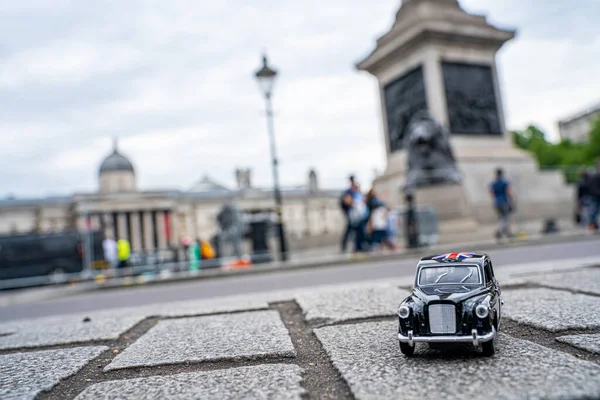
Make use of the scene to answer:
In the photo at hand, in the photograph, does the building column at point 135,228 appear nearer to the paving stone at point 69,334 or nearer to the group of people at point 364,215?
the group of people at point 364,215

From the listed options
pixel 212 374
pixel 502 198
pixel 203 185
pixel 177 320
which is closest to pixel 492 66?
pixel 502 198

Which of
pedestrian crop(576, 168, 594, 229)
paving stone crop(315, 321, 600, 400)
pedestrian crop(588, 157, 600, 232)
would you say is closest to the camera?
paving stone crop(315, 321, 600, 400)

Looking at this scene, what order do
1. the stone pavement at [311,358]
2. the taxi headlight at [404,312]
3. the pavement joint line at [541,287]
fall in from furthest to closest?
1. the pavement joint line at [541,287]
2. the taxi headlight at [404,312]
3. the stone pavement at [311,358]

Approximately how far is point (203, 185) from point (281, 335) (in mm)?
78178

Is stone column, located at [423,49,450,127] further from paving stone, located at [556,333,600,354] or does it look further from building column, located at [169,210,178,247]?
building column, located at [169,210,178,247]

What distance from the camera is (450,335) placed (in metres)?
2.24

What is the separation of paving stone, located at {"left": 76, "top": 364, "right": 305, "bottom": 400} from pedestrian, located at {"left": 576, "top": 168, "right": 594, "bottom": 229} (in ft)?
44.1

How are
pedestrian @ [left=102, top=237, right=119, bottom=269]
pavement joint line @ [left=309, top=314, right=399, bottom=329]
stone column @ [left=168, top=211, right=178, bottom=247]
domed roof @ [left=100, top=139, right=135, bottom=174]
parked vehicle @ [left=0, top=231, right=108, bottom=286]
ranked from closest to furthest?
pavement joint line @ [left=309, top=314, right=399, bottom=329] < pedestrian @ [left=102, top=237, right=119, bottom=269] < parked vehicle @ [left=0, top=231, right=108, bottom=286] < stone column @ [left=168, top=211, right=178, bottom=247] < domed roof @ [left=100, top=139, right=135, bottom=174]

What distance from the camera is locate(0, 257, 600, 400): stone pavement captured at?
1.80 meters

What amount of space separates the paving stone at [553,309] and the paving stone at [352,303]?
27.6 inches

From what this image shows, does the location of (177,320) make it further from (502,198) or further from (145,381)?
(502,198)

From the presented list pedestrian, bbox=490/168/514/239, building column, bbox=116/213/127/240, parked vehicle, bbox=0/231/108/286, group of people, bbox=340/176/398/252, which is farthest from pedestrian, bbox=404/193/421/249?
building column, bbox=116/213/127/240

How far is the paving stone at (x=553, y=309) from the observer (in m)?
2.50

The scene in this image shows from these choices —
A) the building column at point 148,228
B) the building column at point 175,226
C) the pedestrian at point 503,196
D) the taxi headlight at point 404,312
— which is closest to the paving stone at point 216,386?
the taxi headlight at point 404,312
